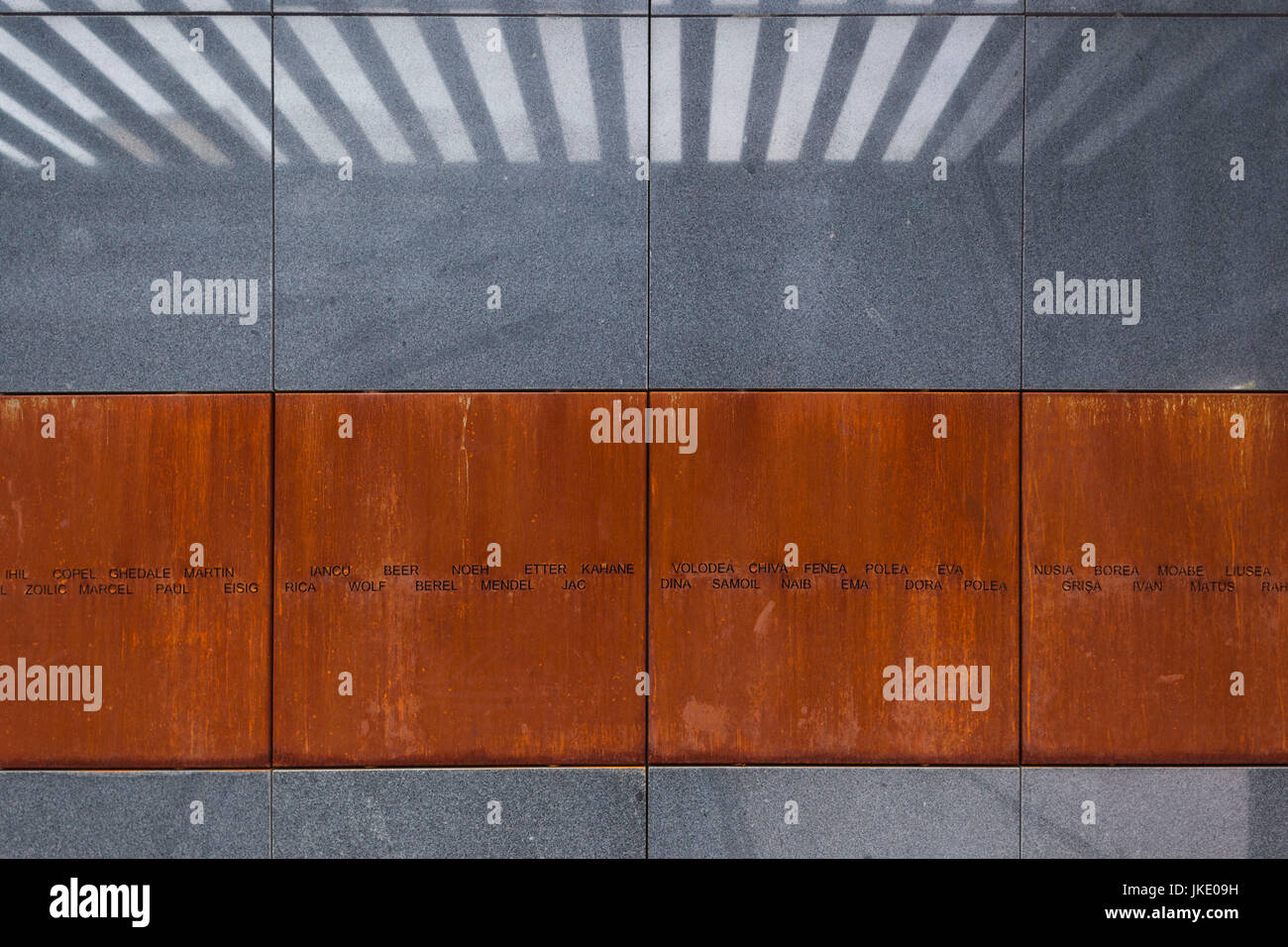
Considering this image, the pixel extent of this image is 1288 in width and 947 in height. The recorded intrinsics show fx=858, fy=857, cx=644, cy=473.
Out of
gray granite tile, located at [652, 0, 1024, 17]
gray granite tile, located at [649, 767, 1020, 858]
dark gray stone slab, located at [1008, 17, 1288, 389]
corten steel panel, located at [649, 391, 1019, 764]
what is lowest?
gray granite tile, located at [649, 767, 1020, 858]

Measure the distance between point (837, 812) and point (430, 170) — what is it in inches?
180

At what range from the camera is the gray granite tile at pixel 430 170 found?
5168mm

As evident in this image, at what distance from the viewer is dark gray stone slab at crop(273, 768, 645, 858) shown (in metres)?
5.14

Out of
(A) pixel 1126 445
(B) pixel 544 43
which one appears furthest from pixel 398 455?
(A) pixel 1126 445

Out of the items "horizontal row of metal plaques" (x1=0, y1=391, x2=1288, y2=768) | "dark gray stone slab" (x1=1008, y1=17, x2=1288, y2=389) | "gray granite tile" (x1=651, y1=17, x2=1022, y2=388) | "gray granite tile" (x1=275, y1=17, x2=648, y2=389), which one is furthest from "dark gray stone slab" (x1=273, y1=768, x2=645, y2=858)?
"dark gray stone slab" (x1=1008, y1=17, x2=1288, y2=389)

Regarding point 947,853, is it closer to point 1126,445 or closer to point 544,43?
point 1126,445

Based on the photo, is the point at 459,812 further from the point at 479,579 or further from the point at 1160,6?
the point at 1160,6

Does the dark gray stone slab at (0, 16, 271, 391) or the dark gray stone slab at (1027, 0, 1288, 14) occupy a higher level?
the dark gray stone slab at (1027, 0, 1288, 14)

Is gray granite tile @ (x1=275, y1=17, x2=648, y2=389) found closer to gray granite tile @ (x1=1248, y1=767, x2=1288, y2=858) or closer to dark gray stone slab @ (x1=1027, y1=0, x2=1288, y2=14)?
dark gray stone slab @ (x1=1027, y1=0, x2=1288, y2=14)

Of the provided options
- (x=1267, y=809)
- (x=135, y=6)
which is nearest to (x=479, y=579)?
(x=135, y=6)

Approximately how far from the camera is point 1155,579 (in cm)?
519

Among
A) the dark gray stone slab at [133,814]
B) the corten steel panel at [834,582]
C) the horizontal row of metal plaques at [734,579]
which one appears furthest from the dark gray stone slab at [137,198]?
the corten steel panel at [834,582]

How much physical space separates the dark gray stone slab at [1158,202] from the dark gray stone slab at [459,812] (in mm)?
3661

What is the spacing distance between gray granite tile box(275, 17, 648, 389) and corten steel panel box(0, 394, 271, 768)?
74 cm
